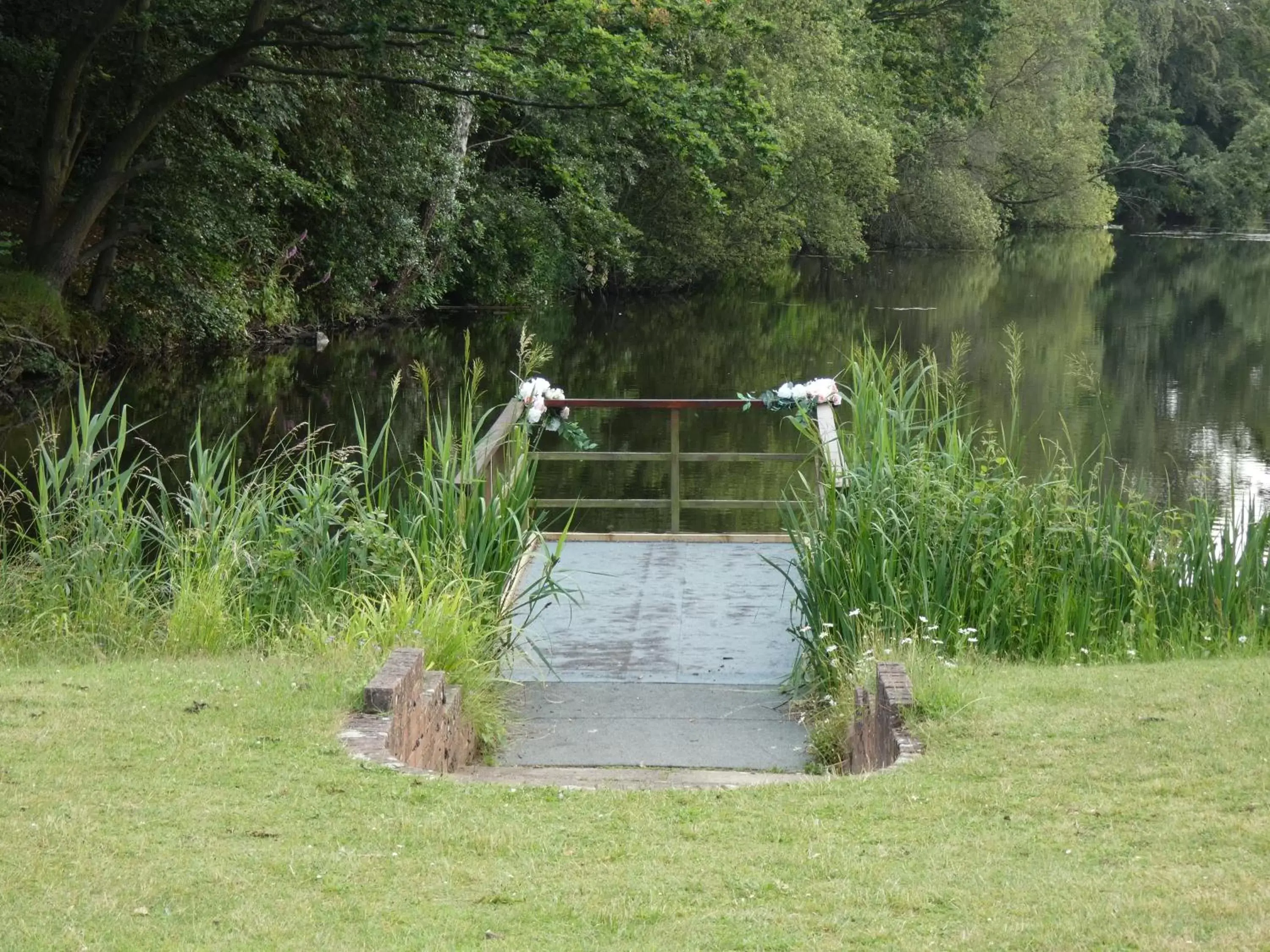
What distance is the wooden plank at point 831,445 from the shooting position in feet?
27.4

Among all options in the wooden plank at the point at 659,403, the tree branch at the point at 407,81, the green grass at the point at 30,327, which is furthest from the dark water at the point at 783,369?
the tree branch at the point at 407,81

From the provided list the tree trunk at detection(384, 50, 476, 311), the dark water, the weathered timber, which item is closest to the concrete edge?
the weathered timber

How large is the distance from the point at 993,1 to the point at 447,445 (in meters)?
41.5

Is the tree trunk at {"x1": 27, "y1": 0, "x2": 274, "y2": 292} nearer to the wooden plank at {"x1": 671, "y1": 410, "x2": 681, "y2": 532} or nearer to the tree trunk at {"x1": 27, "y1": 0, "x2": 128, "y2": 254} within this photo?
the tree trunk at {"x1": 27, "y1": 0, "x2": 128, "y2": 254}

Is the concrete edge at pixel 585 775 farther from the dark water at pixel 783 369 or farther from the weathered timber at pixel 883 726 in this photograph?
the dark water at pixel 783 369

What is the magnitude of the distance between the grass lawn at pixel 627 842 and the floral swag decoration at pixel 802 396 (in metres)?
4.63

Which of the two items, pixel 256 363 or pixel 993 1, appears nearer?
pixel 256 363

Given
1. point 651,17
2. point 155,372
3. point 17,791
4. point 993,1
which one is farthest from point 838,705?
point 993,1

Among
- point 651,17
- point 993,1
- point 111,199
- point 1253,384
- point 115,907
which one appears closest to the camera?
point 115,907

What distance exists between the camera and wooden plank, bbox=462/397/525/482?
859 cm

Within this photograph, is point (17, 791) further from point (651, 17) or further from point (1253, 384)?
point (1253, 384)

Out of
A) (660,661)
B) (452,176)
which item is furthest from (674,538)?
(452,176)

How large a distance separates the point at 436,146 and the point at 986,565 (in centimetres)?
2152

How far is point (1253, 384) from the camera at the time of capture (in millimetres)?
25188
